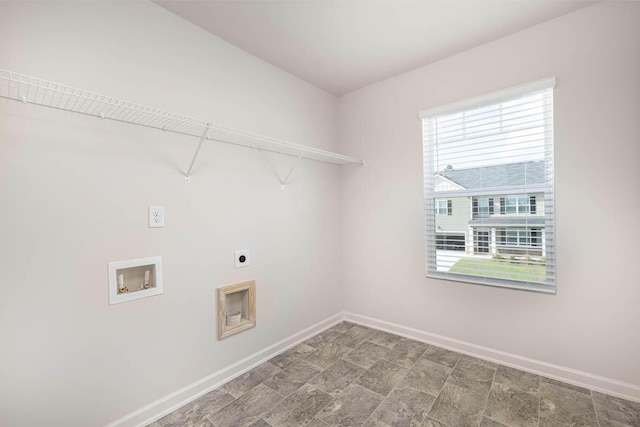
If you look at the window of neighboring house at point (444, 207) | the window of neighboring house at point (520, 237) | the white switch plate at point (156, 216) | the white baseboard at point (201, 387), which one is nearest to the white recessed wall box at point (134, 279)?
the white switch plate at point (156, 216)

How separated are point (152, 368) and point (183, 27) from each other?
7.02ft

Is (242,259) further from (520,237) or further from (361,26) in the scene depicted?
(520,237)

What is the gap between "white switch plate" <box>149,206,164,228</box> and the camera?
1.65 meters

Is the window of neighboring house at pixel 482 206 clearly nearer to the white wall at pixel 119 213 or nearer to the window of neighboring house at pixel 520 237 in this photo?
the window of neighboring house at pixel 520 237

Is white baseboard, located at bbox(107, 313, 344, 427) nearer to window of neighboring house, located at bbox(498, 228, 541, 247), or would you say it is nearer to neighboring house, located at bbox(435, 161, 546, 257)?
neighboring house, located at bbox(435, 161, 546, 257)

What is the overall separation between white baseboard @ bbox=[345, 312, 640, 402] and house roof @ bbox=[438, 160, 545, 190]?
1.30 metres

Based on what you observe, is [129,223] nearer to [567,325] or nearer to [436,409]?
[436,409]

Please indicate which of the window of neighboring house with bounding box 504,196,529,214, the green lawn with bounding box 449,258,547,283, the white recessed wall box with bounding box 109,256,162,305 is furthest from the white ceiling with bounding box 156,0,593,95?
the green lawn with bounding box 449,258,547,283

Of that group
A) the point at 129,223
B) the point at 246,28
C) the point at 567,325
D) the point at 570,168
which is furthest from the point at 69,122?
the point at 567,325

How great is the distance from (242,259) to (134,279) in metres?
0.70

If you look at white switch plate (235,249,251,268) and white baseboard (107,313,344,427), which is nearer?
white baseboard (107,313,344,427)

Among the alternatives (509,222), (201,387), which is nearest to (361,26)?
(509,222)

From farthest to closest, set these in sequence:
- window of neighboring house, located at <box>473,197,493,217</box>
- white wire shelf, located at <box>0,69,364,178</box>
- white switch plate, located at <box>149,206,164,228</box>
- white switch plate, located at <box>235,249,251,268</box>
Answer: window of neighboring house, located at <box>473,197,493,217</box>
white switch plate, located at <box>235,249,251,268</box>
white switch plate, located at <box>149,206,164,228</box>
white wire shelf, located at <box>0,69,364,178</box>

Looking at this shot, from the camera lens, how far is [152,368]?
5.37ft
